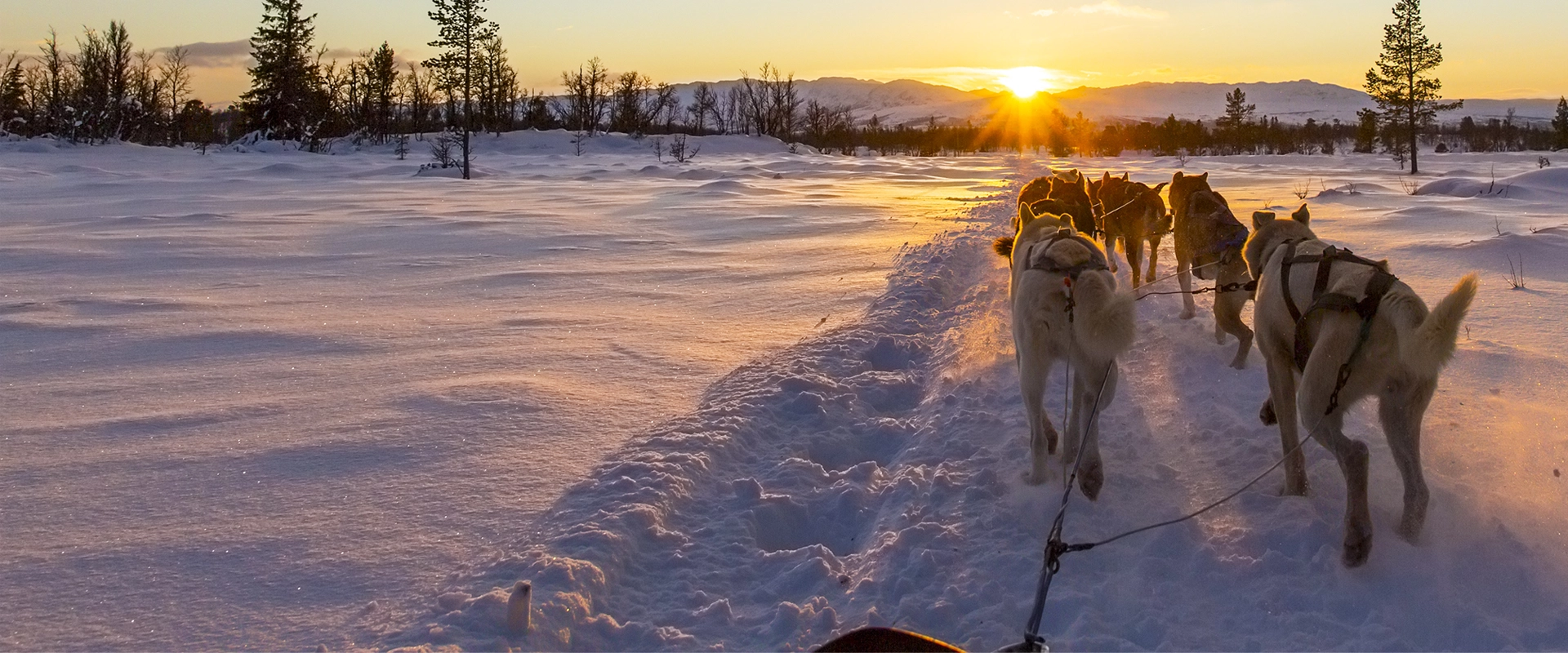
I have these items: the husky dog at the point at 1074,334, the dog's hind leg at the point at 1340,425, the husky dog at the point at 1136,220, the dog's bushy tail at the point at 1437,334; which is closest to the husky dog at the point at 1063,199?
the husky dog at the point at 1136,220

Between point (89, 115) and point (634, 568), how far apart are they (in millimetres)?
46950

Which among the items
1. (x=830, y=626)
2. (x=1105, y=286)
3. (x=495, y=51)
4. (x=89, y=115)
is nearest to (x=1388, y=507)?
(x=1105, y=286)

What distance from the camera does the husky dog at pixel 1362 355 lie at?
9.09 feet

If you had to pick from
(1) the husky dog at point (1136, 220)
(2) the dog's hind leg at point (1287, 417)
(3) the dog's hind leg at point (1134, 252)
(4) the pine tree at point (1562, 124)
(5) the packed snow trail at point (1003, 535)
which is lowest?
(5) the packed snow trail at point (1003, 535)

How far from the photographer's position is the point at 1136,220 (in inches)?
334

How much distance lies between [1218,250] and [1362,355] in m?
3.01

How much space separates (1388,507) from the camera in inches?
140

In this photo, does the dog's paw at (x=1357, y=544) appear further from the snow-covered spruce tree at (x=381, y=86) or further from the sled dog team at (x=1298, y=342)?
the snow-covered spruce tree at (x=381, y=86)

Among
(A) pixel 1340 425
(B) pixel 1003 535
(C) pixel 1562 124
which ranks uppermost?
(C) pixel 1562 124

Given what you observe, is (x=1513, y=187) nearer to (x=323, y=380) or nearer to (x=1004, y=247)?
(x=1004, y=247)

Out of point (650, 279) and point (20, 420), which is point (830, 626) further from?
point (650, 279)

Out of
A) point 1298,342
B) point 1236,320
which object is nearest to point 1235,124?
point 1236,320

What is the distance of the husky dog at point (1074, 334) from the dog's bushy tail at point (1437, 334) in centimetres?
88

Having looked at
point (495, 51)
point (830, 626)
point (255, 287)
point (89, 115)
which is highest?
point (495, 51)
